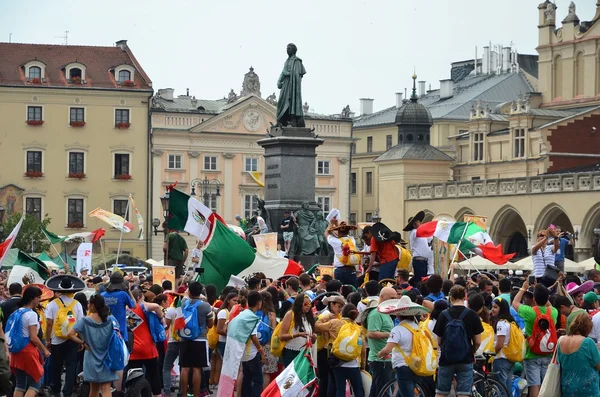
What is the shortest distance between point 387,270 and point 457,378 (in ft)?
22.3

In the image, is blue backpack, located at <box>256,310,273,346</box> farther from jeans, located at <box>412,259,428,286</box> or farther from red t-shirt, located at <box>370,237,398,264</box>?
jeans, located at <box>412,259,428,286</box>

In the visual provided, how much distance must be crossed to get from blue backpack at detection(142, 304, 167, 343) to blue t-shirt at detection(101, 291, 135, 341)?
289 mm

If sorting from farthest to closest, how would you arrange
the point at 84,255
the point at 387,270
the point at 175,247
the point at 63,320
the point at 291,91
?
the point at 84,255, the point at 291,91, the point at 175,247, the point at 387,270, the point at 63,320

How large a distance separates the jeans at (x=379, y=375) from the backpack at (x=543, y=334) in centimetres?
191

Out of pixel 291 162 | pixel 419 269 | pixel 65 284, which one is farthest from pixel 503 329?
pixel 291 162

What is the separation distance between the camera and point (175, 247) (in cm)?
2933

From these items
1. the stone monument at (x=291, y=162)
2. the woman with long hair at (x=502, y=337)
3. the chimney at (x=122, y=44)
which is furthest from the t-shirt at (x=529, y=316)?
the chimney at (x=122, y=44)

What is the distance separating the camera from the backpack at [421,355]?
46.6 ft

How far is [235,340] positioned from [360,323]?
57.7 inches

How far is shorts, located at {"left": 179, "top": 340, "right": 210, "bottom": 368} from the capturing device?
17.5 m

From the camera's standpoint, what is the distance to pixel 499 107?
83.1 m

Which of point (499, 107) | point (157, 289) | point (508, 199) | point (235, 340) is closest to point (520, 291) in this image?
point (235, 340)

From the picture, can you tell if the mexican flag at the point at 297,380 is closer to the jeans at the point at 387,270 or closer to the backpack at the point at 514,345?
the backpack at the point at 514,345

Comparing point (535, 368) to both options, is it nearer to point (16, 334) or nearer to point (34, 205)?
point (16, 334)
